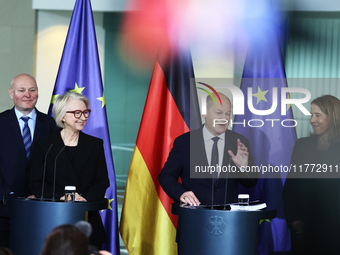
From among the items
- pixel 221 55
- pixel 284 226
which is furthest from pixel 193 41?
pixel 284 226

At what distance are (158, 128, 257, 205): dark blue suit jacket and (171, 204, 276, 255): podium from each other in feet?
1.28

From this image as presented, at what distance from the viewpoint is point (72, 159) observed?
9.72ft

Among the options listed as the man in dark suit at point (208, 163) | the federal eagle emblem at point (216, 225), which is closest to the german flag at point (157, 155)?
the man in dark suit at point (208, 163)

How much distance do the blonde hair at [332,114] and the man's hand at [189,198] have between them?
117 cm

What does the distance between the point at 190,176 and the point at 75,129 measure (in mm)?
854

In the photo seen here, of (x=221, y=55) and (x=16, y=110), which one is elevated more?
(x=221, y=55)

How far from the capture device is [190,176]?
3.00 m

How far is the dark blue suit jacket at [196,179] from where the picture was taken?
2932 mm

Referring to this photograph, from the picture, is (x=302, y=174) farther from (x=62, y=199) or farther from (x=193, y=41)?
(x=193, y=41)

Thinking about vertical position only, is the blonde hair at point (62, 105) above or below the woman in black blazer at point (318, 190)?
above

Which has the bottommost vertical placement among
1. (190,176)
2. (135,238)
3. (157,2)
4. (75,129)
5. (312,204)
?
(135,238)

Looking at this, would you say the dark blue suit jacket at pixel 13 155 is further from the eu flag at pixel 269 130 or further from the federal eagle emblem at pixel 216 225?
the eu flag at pixel 269 130

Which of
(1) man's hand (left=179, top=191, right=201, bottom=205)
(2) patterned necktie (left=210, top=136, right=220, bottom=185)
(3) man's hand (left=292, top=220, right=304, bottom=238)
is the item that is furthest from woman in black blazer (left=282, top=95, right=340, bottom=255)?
(1) man's hand (left=179, top=191, right=201, bottom=205)

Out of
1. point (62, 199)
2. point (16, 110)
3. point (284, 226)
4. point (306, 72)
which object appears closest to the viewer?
point (62, 199)
